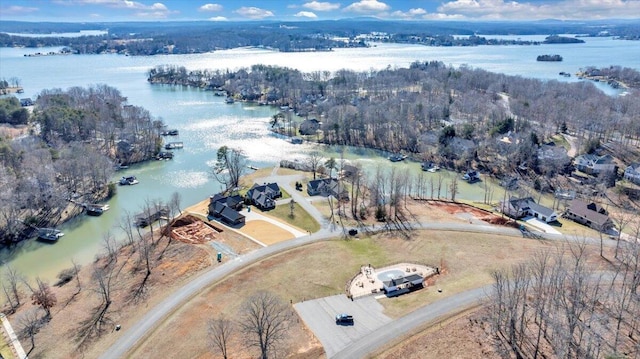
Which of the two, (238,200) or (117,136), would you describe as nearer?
(238,200)

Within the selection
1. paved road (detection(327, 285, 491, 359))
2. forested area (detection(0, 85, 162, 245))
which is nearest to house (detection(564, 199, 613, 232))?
paved road (detection(327, 285, 491, 359))

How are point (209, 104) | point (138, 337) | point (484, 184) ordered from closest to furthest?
point (138, 337), point (484, 184), point (209, 104)

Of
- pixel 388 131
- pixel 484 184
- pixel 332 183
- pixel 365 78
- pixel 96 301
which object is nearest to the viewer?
pixel 96 301

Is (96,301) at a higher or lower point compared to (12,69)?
lower

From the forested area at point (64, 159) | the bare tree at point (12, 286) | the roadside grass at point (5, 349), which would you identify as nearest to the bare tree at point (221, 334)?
the roadside grass at point (5, 349)

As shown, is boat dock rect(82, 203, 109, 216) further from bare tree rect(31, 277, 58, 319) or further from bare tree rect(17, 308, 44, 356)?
bare tree rect(17, 308, 44, 356)

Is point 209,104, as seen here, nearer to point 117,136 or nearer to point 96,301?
point 117,136

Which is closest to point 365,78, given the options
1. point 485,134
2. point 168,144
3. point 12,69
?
point 485,134
